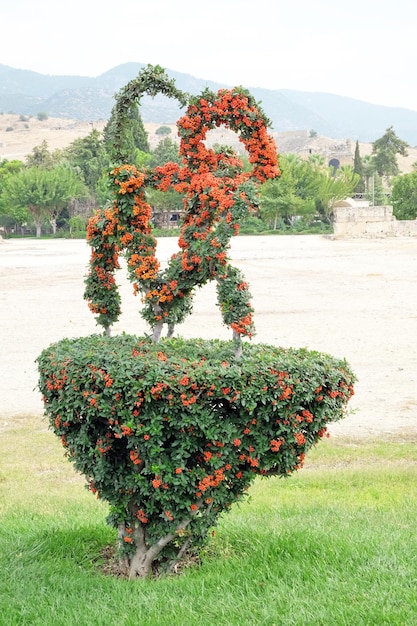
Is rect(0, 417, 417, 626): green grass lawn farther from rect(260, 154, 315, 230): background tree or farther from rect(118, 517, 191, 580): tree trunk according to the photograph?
rect(260, 154, 315, 230): background tree

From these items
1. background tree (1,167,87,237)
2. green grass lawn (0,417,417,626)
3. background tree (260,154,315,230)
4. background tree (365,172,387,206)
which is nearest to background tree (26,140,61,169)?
background tree (1,167,87,237)

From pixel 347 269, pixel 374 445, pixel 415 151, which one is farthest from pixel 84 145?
pixel 415 151

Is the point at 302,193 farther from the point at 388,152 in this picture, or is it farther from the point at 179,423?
the point at 179,423

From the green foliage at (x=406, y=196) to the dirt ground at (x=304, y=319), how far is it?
3370 centimetres

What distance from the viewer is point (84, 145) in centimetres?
9162

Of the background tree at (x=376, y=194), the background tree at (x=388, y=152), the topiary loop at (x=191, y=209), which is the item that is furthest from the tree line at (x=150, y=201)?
the topiary loop at (x=191, y=209)

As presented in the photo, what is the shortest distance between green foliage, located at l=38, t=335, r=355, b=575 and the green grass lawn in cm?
40

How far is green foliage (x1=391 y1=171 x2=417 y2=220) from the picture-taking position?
70.0 meters

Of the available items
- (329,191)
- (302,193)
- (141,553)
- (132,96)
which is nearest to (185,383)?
(141,553)

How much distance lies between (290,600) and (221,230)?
2200 mm

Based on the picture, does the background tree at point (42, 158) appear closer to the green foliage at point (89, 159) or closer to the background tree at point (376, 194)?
the green foliage at point (89, 159)

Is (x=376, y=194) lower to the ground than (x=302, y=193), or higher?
higher

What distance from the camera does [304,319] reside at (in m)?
19.3

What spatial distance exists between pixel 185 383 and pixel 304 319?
15.2 meters
